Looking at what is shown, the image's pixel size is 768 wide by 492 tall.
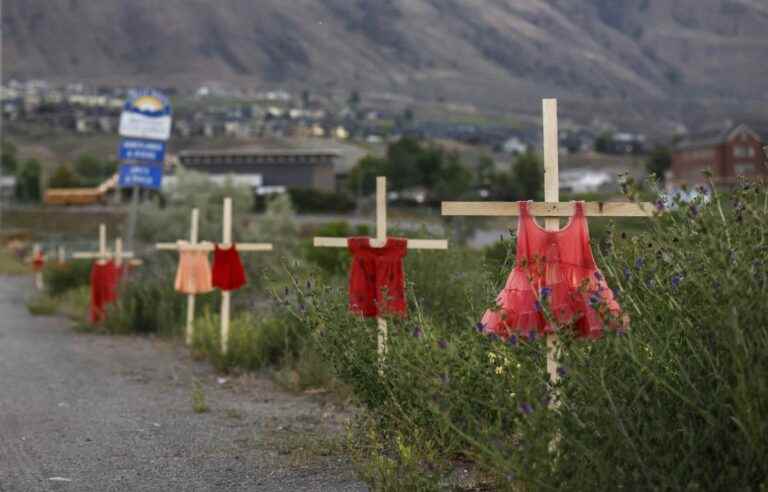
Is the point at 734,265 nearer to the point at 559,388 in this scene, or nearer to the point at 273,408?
the point at 559,388

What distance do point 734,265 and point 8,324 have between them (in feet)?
92.6

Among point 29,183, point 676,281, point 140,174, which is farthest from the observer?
point 29,183

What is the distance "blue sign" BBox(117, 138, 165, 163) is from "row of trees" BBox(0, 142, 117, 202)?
10304cm

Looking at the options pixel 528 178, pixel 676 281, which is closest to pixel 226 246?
pixel 676 281

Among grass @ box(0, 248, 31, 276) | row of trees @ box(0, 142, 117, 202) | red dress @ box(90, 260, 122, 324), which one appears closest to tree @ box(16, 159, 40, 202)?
row of trees @ box(0, 142, 117, 202)

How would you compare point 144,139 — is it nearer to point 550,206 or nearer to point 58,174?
point 550,206

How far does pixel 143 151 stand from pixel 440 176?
6268 cm

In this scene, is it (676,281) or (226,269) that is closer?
(676,281)

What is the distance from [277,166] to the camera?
11719cm

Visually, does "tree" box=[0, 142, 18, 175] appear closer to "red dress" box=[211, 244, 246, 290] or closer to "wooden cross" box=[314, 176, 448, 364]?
"red dress" box=[211, 244, 246, 290]

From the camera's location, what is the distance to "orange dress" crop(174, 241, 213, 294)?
21969 mm

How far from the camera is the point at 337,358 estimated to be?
32.7ft

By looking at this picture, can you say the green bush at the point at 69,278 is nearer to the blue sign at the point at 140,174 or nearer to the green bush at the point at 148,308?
the blue sign at the point at 140,174

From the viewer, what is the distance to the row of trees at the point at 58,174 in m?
132
